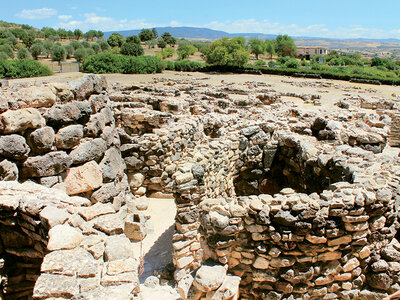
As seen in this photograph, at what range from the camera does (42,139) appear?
588 cm

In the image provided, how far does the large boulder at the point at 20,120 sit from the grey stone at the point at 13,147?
0.40 feet

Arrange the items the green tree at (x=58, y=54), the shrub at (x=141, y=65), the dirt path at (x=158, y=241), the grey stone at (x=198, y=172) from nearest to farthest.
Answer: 1. the grey stone at (x=198, y=172)
2. the dirt path at (x=158, y=241)
3. the shrub at (x=141, y=65)
4. the green tree at (x=58, y=54)

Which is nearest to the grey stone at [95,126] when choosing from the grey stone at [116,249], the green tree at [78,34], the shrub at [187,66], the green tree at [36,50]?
the grey stone at [116,249]

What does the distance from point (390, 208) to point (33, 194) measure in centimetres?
573

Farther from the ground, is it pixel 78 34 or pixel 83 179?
pixel 78 34

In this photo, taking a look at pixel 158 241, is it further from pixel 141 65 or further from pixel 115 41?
pixel 115 41

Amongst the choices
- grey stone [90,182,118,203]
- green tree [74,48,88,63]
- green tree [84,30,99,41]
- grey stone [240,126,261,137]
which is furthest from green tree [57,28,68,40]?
grey stone [90,182,118,203]

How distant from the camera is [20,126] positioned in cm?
564

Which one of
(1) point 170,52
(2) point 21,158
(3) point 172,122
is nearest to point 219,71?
(1) point 170,52

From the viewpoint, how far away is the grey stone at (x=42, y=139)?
581 centimetres

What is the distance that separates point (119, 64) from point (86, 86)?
40.4 metres

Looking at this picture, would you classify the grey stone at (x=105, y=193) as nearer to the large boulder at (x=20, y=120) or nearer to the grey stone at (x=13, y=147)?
→ the grey stone at (x=13, y=147)

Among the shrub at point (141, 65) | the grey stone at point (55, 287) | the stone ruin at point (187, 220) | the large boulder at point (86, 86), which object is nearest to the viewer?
the grey stone at point (55, 287)

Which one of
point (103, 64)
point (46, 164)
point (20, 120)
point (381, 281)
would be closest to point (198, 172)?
point (46, 164)
